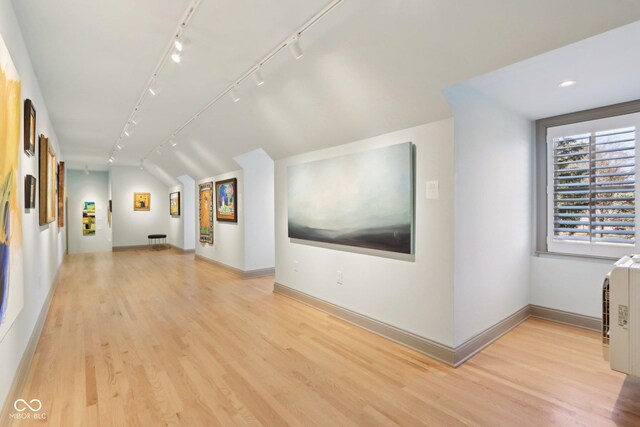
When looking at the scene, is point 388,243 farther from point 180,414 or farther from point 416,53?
point 180,414

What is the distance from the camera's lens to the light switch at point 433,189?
286 centimetres

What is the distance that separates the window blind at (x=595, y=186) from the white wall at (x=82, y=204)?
41.1 feet

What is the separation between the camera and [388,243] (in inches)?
128

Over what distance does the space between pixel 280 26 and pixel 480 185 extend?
231 centimetres

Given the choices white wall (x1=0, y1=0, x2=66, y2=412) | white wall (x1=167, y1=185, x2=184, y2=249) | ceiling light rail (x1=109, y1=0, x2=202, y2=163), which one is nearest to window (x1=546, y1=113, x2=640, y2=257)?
ceiling light rail (x1=109, y1=0, x2=202, y2=163)

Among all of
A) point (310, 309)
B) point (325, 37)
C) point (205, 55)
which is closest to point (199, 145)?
point (205, 55)

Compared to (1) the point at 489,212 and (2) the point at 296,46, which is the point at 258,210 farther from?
(1) the point at 489,212

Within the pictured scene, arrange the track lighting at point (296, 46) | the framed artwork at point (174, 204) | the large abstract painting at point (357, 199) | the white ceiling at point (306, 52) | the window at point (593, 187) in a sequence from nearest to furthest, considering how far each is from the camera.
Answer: the white ceiling at point (306, 52) → the track lighting at point (296, 46) → the large abstract painting at point (357, 199) → the window at point (593, 187) → the framed artwork at point (174, 204)

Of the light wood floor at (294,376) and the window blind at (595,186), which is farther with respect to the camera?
the window blind at (595,186)

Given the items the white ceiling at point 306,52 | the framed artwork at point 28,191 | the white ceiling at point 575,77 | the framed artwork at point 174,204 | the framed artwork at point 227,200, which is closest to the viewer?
the white ceiling at point 306,52

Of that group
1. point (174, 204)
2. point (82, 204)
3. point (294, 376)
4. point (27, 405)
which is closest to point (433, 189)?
point (294, 376)

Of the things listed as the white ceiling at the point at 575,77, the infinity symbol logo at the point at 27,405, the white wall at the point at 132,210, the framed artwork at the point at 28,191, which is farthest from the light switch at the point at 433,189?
the white wall at the point at 132,210

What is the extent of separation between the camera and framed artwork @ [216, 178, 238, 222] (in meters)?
6.66

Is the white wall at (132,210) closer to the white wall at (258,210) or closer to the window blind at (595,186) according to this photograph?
the white wall at (258,210)
